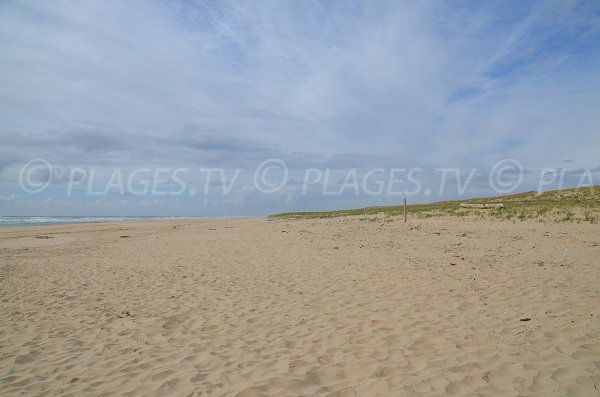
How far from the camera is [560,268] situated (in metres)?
9.93

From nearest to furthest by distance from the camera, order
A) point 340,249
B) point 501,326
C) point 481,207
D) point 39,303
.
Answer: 1. point 501,326
2. point 39,303
3. point 340,249
4. point 481,207

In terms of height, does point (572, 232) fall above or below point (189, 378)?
above

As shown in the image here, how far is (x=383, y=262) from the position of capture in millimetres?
12242

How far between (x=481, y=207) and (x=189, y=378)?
3687cm

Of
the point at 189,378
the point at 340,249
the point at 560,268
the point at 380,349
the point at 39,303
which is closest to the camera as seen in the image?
the point at 189,378

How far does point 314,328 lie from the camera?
6410mm

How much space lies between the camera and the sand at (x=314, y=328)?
14.8ft

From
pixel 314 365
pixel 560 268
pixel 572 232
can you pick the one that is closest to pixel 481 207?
pixel 572 232

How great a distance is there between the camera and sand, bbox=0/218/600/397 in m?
4.51

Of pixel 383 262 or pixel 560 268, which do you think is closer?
pixel 560 268

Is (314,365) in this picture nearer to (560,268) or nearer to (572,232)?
(560,268)

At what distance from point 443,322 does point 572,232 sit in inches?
573

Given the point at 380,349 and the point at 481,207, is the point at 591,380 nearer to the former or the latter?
the point at 380,349

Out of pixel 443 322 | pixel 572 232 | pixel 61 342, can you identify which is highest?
pixel 572 232
